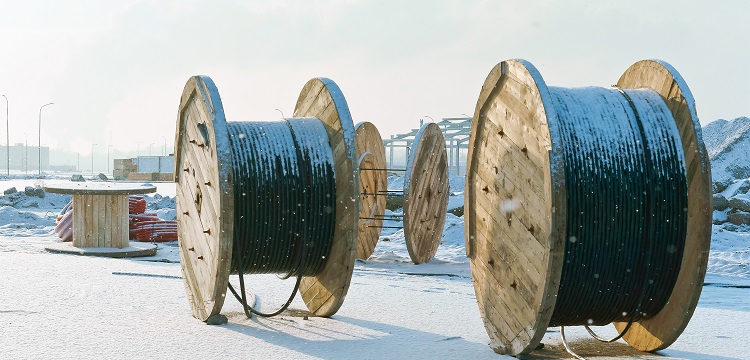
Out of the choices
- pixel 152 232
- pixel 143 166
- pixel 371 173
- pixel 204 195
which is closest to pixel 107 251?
pixel 152 232

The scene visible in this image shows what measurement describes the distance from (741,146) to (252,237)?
4344cm

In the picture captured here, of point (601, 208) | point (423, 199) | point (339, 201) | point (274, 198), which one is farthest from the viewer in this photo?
point (423, 199)

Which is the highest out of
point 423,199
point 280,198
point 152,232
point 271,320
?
point 280,198

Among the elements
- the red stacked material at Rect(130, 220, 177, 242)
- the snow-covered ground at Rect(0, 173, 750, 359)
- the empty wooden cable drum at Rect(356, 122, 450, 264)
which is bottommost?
the snow-covered ground at Rect(0, 173, 750, 359)

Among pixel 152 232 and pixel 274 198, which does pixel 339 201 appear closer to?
pixel 274 198

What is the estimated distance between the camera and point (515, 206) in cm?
628

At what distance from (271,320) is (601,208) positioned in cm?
334

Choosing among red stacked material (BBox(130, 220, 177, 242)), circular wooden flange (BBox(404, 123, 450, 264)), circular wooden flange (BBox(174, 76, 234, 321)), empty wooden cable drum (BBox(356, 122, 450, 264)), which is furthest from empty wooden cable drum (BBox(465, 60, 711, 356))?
red stacked material (BBox(130, 220, 177, 242))

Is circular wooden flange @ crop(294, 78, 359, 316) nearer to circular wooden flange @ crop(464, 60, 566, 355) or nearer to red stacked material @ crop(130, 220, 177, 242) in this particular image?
circular wooden flange @ crop(464, 60, 566, 355)

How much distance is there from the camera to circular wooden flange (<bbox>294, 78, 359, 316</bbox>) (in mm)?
7410

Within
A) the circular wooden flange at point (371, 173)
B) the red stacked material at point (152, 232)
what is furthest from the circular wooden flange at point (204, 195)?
the red stacked material at point (152, 232)

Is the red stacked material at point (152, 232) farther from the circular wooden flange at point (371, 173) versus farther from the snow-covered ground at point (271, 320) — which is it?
the circular wooden flange at point (371, 173)

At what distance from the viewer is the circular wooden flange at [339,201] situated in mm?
7410

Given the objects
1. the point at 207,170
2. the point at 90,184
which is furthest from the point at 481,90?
the point at 90,184
